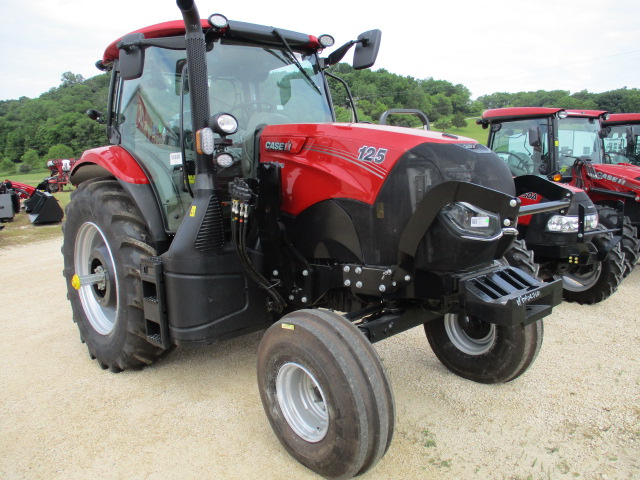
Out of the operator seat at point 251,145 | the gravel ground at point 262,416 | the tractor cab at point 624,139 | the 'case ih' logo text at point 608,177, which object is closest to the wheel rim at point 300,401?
the gravel ground at point 262,416

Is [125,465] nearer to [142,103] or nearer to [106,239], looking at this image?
[106,239]

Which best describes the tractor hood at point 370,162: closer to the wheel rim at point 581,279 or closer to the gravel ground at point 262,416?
the gravel ground at point 262,416

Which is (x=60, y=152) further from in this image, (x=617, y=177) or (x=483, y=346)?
(x=483, y=346)

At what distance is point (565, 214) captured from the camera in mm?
4660

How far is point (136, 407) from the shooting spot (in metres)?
3.08

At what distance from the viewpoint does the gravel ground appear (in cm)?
245

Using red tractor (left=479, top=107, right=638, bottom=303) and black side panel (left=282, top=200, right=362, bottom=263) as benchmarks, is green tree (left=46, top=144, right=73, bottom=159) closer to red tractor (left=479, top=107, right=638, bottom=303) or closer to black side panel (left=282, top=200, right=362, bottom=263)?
red tractor (left=479, top=107, right=638, bottom=303)

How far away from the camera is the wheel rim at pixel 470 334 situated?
3.23 meters

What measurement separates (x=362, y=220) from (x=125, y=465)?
173cm

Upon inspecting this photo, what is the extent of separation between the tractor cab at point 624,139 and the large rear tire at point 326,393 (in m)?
7.70

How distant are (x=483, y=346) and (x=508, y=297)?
1.07 metres

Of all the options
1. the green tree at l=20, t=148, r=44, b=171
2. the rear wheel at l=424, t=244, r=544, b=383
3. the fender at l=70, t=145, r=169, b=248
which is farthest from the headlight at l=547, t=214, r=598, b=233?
the green tree at l=20, t=148, r=44, b=171

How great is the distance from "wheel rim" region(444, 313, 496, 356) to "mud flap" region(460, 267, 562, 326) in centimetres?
62

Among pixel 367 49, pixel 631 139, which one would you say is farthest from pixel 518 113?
pixel 367 49
